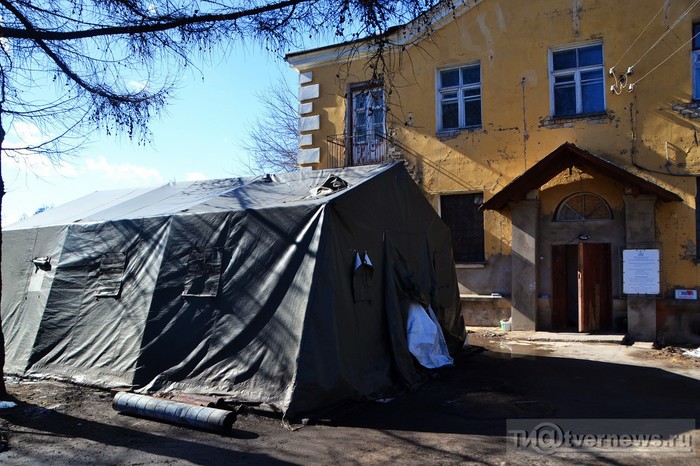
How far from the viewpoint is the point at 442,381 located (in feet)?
23.4

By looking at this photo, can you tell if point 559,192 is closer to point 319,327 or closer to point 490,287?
point 490,287

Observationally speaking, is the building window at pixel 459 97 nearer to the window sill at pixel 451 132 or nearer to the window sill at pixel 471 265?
the window sill at pixel 451 132

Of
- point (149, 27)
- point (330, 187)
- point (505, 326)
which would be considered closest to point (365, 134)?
point (505, 326)

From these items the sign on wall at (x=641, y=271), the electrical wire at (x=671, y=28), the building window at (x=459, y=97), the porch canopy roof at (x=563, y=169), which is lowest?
the sign on wall at (x=641, y=271)

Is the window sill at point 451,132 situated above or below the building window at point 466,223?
above

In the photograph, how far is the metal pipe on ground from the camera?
506cm

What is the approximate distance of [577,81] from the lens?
11938 mm

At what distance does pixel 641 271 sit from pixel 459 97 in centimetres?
529

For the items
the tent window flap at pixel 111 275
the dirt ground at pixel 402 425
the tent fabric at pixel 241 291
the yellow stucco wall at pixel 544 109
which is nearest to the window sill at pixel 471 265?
the yellow stucco wall at pixel 544 109

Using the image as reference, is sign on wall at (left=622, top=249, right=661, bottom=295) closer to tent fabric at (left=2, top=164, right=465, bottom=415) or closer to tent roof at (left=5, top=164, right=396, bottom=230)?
tent fabric at (left=2, top=164, right=465, bottom=415)

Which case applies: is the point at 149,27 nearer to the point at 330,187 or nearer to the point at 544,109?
the point at 330,187

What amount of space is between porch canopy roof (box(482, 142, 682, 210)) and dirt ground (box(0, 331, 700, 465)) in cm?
392

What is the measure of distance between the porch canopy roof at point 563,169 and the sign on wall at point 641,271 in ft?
3.60

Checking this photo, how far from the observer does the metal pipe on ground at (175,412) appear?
16.6 ft
